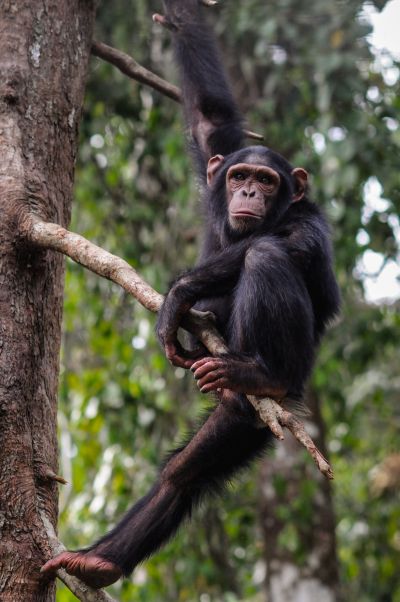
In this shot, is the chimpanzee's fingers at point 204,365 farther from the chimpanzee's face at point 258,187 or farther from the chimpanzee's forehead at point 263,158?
the chimpanzee's forehead at point 263,158

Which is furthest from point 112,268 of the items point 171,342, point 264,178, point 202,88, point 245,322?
point 202,88

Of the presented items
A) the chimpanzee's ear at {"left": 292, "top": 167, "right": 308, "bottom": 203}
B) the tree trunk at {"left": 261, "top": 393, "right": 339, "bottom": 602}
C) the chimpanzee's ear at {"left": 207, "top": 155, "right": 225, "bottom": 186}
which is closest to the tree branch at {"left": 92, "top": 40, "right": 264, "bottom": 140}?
the chimpanzee's ear at {"left": 207, "top": 155, "right": 225, "bottom": 186}

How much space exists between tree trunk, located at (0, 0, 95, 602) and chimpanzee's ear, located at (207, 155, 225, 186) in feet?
3.11

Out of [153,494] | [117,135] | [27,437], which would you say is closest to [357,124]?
[117,135]

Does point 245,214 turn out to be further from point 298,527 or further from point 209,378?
point 298,527

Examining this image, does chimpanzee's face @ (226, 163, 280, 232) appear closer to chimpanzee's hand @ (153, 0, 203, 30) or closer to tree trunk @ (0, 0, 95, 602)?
tree trunk @ (0, 0, 95, 602)

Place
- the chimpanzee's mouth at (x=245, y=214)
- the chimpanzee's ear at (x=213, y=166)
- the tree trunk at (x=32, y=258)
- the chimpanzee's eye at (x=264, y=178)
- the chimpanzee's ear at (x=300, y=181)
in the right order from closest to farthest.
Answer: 1. the tree trunk at (x=32, y=258)
2. the chimpanzee's mouth at (x=245, y=214)
3. the chimpanzee's eye at (x=264, y=178)
4. the chimpanzee's ear at (x=300, y=181)
5. the chimpanzee's ear at (x=213, y=166)

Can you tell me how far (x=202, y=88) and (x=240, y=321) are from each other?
1.98 meters

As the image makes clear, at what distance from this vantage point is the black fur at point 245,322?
10.7 ft

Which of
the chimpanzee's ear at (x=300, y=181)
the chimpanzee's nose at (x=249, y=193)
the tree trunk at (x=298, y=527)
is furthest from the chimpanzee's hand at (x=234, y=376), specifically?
the tree trunk at (x=298, y=527)

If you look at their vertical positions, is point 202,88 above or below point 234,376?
above

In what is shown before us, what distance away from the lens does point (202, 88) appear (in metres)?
4.80

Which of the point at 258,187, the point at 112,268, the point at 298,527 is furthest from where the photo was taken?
the point at 298,527

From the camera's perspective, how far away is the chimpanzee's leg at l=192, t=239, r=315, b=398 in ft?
10.5
